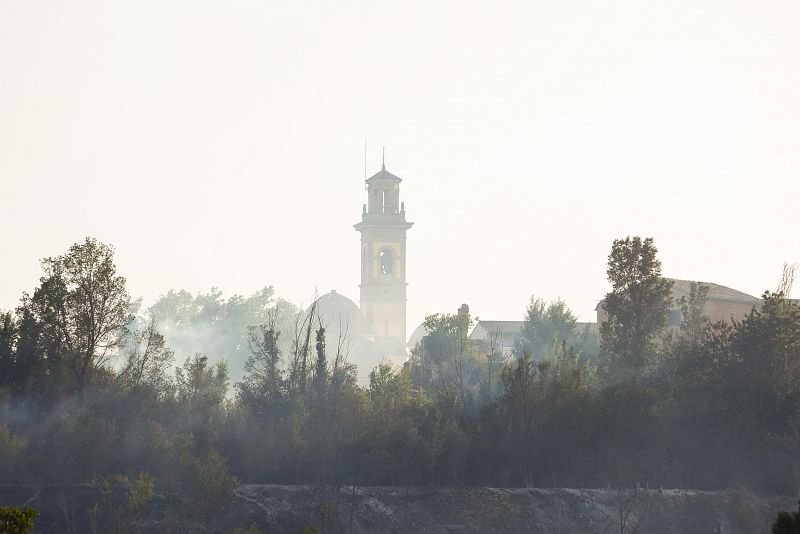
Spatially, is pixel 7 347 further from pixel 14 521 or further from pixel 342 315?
pixel 342 315

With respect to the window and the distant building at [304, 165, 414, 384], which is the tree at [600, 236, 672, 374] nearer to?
the distant building at [304, 165, 414, 384]

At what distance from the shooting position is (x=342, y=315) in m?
76.0

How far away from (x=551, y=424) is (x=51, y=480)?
48.4 ft

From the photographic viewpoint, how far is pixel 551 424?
35.0m

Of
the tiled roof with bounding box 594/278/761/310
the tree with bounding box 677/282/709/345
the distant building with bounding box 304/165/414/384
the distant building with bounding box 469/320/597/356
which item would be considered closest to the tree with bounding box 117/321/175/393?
the tree with bounding box 677/282/709/345

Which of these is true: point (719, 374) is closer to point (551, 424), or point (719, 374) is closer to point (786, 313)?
point (786, 313)

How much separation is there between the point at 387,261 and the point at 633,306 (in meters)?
41.7

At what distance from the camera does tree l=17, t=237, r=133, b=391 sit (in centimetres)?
3409

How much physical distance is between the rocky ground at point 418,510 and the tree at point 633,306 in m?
5.60

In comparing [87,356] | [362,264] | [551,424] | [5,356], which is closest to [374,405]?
[551,424]

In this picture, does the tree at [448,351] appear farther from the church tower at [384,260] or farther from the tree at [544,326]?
the church tower at [384,260]

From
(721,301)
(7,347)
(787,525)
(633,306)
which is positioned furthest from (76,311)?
(721,301)

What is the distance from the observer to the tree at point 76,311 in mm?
34094

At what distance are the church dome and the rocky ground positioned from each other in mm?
42353
